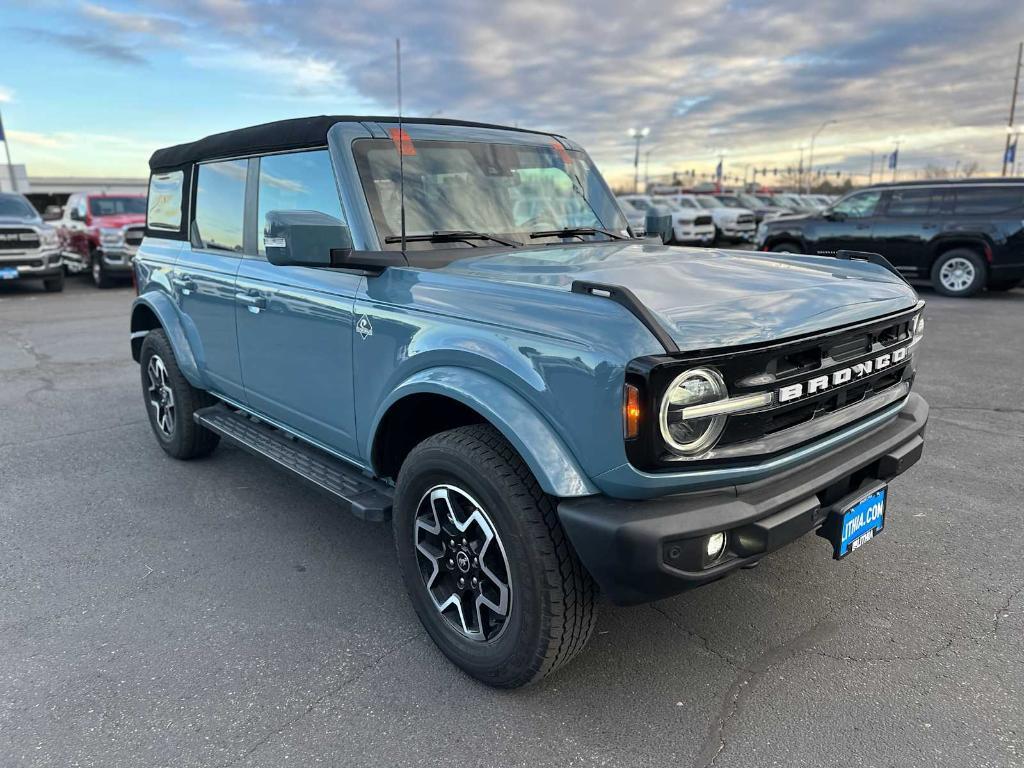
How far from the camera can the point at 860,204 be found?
12.9m

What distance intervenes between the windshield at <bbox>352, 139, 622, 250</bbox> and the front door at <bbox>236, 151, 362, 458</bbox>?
0.23m

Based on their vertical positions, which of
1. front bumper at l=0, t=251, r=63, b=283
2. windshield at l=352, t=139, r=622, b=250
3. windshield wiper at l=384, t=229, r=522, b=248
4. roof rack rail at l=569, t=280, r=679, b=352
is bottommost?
front bumper at l=0, t=251, r=63, b=283

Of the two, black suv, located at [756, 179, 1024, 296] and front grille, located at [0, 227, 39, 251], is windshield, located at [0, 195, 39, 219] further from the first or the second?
black suv, located at [756, 179, 1024, 296]

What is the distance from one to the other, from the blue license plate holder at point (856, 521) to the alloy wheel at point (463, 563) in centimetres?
113

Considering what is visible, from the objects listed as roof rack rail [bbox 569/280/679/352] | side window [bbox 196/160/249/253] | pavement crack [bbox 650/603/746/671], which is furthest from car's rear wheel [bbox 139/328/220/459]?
roof rack rail [bbox 569/280/679/352]

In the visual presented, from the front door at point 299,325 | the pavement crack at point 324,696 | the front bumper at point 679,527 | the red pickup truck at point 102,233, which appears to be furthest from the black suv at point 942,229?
the red pickup truck at point 102,233

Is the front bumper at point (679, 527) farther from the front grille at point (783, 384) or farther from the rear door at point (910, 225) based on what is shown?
the rear door at point (910, 225)

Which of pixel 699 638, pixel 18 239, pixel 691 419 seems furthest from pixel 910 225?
pixel 18 239

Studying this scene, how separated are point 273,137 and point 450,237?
3.88 feet

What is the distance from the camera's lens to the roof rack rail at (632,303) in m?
2.07

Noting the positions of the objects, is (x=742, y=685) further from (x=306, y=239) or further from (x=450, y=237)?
(x=306, y=239)

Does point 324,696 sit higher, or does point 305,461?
point 305,461

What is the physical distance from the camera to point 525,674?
8.05 ft

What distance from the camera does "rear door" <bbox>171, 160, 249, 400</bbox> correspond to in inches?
158
